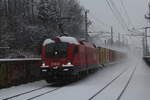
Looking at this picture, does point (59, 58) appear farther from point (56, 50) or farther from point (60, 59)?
point (56, 50)

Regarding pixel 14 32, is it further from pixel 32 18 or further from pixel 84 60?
pixel 84 60

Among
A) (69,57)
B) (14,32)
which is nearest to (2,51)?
(14,32)

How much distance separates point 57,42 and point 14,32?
40.2 meters

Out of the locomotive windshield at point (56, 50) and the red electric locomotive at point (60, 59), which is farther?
the locomotive windshield at point (56, 50)

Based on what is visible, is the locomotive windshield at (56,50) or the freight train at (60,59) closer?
the freight train at (60,59)

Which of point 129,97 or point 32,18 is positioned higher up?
point 32,18

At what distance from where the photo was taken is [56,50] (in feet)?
76.9

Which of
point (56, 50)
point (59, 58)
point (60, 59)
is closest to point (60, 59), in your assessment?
point (60, 59)

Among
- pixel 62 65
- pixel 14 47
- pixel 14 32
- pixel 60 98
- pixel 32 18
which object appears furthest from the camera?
pixel 32 18

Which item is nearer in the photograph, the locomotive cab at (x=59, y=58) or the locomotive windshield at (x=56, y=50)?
the locomotive cab at (x=59, y=58)

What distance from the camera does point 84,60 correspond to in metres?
27.5

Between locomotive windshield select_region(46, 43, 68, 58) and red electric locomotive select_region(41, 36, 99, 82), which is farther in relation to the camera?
locomotive windshield select_region(46, 43, 68, 58)

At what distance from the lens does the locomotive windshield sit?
23.3 metres

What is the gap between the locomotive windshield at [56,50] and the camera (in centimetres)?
→ 2330
